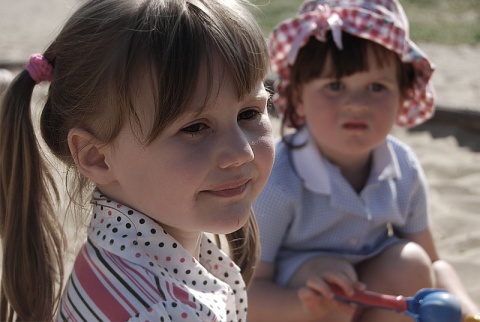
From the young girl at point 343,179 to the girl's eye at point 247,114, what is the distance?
25.5 inches

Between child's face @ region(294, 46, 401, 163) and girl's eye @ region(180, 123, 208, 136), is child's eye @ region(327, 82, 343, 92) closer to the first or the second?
child's face @ region(294, 46, 401, 163)

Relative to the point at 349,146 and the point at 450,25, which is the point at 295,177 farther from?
the point at 450,25

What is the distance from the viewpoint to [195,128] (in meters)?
1.21

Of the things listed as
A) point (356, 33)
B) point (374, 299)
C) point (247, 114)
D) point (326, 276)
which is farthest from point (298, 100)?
point (247, 114)

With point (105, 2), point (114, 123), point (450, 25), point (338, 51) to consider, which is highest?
point (105, 2)

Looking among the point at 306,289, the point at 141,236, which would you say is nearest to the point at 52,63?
the point at 141,236

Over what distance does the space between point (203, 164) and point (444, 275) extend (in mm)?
1051

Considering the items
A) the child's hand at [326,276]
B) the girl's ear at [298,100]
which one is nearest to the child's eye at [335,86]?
the girl's ear at [298,100]

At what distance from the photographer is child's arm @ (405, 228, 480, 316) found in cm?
199

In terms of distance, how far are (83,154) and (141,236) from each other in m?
0.16

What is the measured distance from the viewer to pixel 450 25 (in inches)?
229

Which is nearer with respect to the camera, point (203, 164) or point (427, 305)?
point (203, 164)

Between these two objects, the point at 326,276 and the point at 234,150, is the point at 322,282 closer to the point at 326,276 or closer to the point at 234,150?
the point at 326,276

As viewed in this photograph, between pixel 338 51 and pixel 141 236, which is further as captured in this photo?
pixel 338 51
